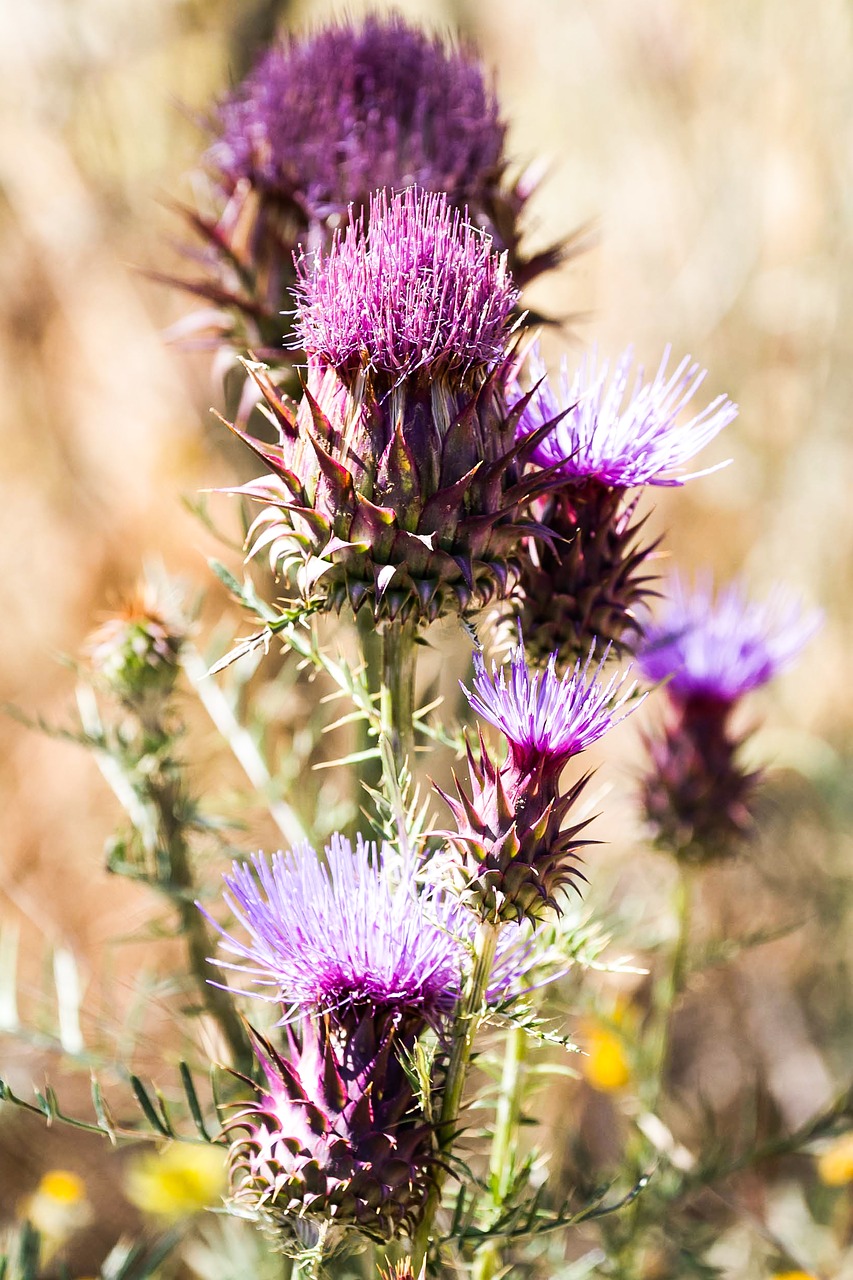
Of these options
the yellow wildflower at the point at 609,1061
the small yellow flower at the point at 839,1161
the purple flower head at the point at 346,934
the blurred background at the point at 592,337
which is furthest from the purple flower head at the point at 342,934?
the blurred background at the point at 592,337

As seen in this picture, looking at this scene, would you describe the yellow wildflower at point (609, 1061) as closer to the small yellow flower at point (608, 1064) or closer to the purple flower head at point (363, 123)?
the small yellow flower at point (608, 1064)

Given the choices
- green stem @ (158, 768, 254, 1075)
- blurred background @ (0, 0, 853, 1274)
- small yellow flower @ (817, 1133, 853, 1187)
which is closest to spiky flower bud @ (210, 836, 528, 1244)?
green stem @ (158, 768, 254, 1075)

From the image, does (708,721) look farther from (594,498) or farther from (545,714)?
(545,714)

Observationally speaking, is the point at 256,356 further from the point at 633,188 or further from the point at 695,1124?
the point at 633,188

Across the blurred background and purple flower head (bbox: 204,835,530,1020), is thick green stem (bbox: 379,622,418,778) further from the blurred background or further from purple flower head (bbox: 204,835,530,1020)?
the blurred background

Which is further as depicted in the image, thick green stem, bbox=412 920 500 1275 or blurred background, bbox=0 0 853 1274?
blurred background, bbox=0 0 853 1274

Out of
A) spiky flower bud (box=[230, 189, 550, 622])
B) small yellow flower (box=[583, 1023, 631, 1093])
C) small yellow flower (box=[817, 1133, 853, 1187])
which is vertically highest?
spiky flower bud (box=[230, 189, 550, 622])

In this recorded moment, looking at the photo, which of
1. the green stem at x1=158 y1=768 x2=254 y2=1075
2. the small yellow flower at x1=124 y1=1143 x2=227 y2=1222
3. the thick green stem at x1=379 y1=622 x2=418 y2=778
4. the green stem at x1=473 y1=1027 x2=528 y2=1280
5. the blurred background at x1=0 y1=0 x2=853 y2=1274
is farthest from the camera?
the blurred background at x1=0 y1=0 x2=853 y2=1274
